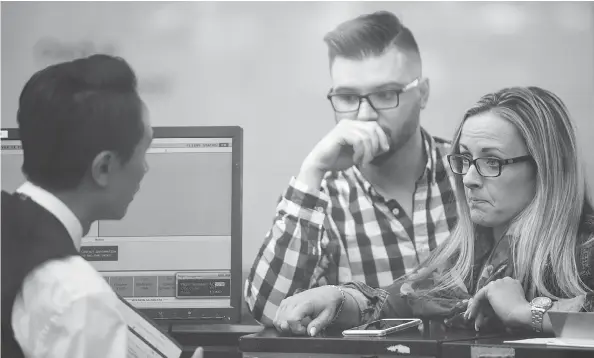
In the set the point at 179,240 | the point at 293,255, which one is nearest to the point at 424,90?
the point at 293,255

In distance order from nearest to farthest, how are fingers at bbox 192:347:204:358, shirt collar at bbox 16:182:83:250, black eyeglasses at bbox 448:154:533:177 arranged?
shirt collar at bbox 16:182:83:250 < fingers at bbox 192:347:204:358 < black eyeglasses at bbox 448:154:533:177

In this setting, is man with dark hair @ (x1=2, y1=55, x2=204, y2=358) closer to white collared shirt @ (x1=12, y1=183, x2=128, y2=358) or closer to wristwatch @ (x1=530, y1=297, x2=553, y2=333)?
white collared shirt @ (x1=12, y1=183, x2=128, y2=358)

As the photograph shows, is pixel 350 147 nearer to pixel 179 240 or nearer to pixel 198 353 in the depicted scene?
pixel 179 240

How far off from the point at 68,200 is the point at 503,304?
1.16 metres

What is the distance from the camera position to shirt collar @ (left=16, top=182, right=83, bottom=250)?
1.81m

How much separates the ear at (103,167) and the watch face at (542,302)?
1165 mm

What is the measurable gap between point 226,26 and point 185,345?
96cm

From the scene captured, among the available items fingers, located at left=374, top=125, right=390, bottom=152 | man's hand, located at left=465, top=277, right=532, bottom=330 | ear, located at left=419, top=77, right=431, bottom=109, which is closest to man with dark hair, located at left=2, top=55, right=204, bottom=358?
fingers, located at left=374, top=125, right=390, bottom=152

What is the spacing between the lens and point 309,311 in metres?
1.96

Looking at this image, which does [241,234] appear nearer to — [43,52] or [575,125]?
[43,52]

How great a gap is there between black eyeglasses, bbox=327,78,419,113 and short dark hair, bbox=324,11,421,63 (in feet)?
0.35

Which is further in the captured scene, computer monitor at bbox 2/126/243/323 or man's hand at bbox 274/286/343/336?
computer monitor at bbox 2/126/243/323

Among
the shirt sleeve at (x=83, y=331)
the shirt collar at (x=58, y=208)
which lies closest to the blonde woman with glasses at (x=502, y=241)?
the shirt sleeve at (x=83, y=331)

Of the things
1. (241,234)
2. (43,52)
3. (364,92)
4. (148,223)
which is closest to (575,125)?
(364,92)
